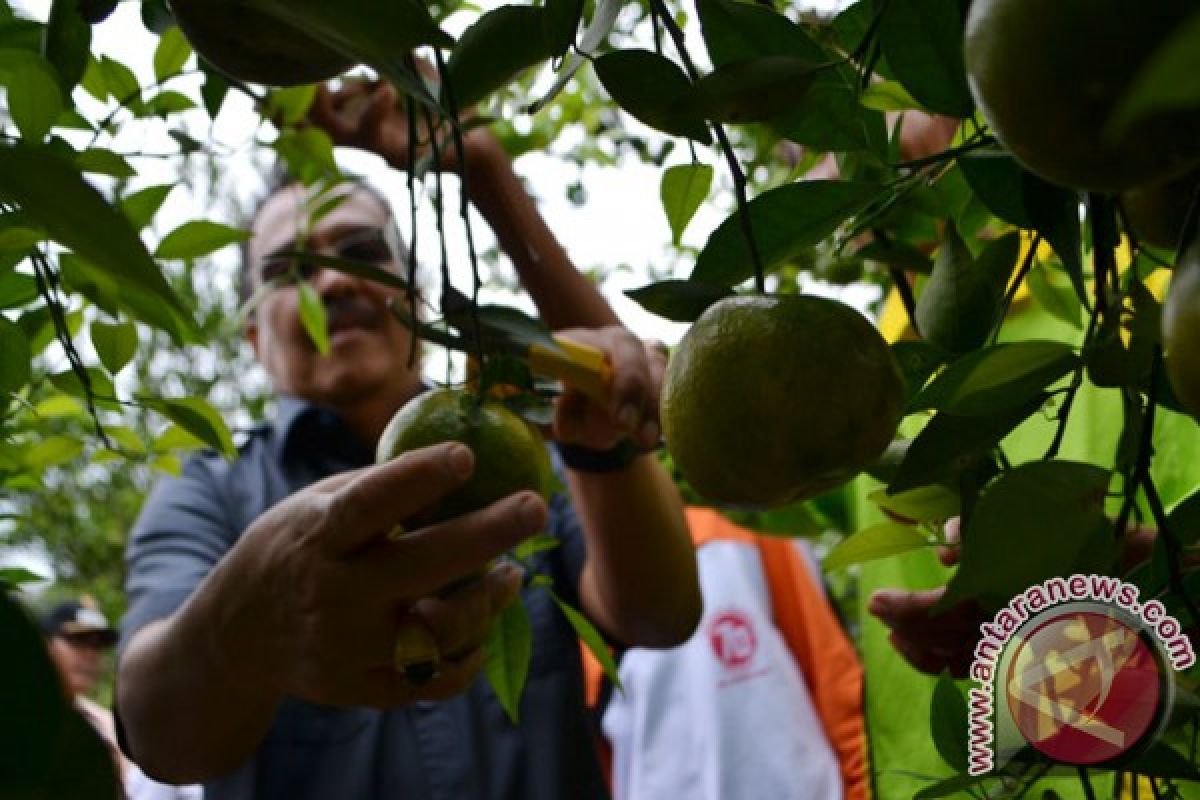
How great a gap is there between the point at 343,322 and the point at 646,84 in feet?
3.79

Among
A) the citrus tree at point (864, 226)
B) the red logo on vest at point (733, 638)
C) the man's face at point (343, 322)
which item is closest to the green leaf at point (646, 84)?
the citrus tree at point (864, 226)

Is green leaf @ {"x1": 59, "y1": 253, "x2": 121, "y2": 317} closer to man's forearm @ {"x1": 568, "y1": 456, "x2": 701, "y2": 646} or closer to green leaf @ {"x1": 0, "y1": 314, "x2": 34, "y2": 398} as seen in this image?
green leaf @ {"x1": 0, "y1": 314, "x2": 34, "y2": 398}

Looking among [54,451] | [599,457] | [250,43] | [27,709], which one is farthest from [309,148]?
[27,709]

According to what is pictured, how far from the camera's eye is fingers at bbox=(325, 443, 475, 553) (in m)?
0.51

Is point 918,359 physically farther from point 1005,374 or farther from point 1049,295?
point 1049,295

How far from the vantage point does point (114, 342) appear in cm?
62

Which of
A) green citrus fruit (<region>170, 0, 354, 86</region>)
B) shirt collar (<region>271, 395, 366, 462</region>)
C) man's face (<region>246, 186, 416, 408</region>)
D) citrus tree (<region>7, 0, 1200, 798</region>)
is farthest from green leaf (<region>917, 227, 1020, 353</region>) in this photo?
shirt collar (<region>271, 395, 366, 462</region>)

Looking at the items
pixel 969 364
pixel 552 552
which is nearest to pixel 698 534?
pixel 552 552

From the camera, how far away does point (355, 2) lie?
0.30 m

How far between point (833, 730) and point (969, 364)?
4.11 feet

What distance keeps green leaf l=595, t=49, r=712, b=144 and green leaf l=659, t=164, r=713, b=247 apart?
112 millimetres

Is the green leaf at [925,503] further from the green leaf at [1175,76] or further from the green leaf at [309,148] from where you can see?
the green leaf at [309,148]

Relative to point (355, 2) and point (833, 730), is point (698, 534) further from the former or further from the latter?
point (355, 2)

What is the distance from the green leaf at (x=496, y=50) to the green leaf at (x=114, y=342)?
270 millimetres
